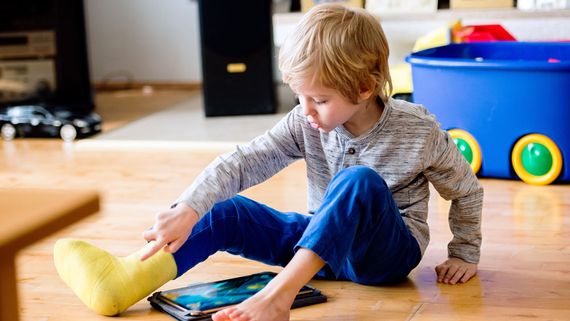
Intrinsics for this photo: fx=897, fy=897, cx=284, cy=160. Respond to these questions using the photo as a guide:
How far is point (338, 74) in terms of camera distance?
1.23 meters

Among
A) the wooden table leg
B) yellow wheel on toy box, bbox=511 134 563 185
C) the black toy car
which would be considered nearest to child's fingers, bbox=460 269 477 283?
yellow wheel on toy box, bbox=511 134 563 185

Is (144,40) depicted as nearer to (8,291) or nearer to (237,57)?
(237,57)

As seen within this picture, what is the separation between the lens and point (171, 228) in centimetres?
118

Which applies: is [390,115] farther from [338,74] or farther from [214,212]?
[214,212]

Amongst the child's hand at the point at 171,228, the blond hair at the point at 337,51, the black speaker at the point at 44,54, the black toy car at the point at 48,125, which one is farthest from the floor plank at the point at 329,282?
the black speaker at the point at 44,54

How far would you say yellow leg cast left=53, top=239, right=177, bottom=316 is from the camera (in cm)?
130

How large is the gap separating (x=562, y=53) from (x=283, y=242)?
121cm

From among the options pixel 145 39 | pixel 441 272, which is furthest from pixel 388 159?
pixel 145 39

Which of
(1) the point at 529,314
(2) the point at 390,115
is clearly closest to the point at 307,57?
(2) the point at 390,115

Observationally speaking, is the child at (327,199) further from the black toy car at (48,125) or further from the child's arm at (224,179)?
the black toy car at (48,125)

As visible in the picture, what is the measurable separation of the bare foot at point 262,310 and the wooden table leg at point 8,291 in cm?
43

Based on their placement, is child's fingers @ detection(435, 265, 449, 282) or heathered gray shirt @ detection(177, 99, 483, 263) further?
child's fingers @ detection(435, 265, 449, 282)

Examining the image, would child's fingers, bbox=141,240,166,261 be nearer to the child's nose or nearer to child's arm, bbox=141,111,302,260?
child's arm, bbox=141,111,302,260

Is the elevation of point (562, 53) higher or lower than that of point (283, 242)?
higher
